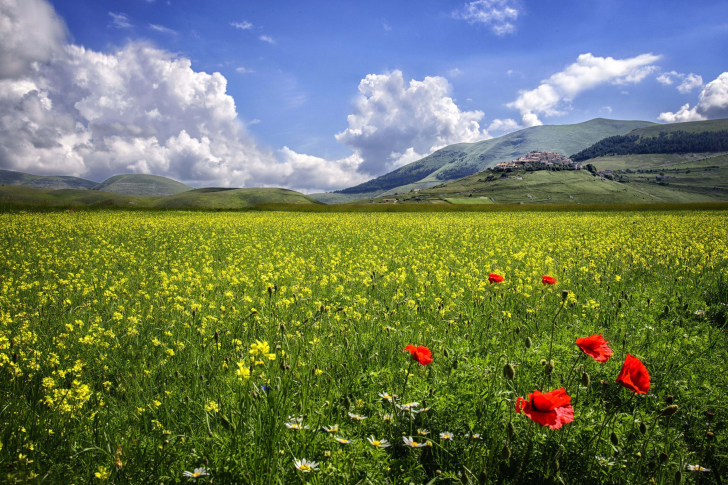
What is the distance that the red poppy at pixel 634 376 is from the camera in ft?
6.55

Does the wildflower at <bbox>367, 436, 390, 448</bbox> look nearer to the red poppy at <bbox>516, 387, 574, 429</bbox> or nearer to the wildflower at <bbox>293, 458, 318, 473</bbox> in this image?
the wildflower at <bbox>293, 458, 318, 473</bbox>

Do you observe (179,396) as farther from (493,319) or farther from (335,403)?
(493,319)

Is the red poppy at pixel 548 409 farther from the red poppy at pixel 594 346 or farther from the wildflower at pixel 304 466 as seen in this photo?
the wildflower at pixel 304 466

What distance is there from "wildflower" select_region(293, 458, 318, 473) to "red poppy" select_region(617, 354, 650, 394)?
199 cm

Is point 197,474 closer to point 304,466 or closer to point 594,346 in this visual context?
point 304,466

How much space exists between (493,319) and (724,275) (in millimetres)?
6666

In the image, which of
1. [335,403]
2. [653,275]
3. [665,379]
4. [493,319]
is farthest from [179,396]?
[653,275]

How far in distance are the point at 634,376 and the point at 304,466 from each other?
2.15 meters

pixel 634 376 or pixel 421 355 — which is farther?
pixel 421 355

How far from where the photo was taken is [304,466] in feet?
6.93

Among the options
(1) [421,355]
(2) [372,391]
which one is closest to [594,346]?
(1) [421,355]

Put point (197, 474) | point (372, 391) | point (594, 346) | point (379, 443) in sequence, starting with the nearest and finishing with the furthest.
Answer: point (197, 474)
point (594, 346)
point (379, 443)
point (372, 391)

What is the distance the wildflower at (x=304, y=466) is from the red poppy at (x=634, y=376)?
1.99 meters

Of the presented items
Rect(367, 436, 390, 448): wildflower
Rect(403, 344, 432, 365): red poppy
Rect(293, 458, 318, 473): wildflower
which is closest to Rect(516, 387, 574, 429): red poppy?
Rect(403, 344, 432, 365): red poppy
